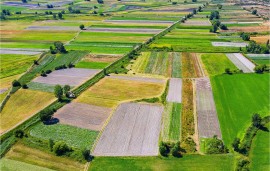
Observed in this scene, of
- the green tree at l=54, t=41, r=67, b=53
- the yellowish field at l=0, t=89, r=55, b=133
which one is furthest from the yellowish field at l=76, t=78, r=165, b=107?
the green tree at l=54, t=41, r=67, b=53

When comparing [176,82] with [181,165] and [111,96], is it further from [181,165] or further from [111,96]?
[181,165]

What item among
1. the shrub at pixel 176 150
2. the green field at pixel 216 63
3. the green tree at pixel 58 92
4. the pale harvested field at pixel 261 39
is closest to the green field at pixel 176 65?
the green field at pixel 216 63

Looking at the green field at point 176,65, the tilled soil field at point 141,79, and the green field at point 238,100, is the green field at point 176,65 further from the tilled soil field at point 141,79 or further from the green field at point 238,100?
the green field at point 238,100

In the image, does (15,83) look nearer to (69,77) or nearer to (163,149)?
(69,77)

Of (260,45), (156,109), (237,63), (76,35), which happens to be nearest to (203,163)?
(156,109)

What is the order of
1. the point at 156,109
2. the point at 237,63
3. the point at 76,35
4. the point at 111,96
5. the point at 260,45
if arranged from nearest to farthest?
the point at 156,109
the point at 111,96
the point at 237,63
the point at 260,45
the point at 76,35

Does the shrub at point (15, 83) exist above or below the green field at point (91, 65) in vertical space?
below
